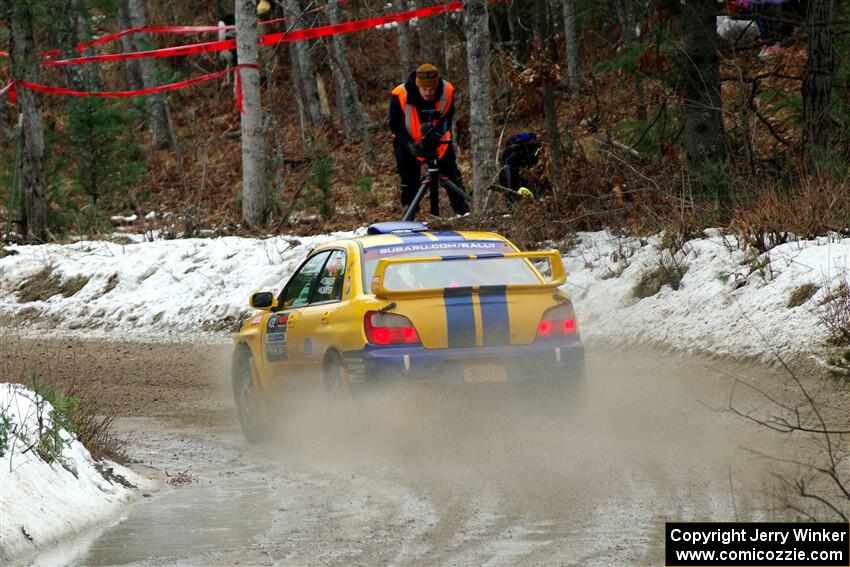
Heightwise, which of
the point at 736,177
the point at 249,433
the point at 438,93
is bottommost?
the point at 249,433

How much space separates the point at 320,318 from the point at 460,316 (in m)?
1.27

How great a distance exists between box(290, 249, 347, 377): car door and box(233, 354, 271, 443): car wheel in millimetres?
743

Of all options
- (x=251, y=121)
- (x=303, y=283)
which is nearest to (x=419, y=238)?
(x=303, y=283)

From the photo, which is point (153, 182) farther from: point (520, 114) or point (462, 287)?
point (462, 287)

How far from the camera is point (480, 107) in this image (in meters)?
17.3

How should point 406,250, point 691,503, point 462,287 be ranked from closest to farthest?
point 691,503 < point 462,287 < point 406,250

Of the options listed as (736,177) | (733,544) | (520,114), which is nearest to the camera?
(733,544)

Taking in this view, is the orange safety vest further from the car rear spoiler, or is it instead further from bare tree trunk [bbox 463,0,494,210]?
the car rear spoiler

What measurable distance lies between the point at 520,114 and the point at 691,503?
22.2 meters

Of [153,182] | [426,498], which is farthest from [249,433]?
[153,182]

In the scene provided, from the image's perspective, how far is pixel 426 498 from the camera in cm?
692

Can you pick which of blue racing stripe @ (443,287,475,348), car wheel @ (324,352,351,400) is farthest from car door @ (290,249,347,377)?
blue racing stripe @ (443,287,475,348)

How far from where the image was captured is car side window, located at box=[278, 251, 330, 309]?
982cm

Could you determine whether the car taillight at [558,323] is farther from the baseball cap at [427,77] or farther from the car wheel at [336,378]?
the baseball cap at [427,77]
